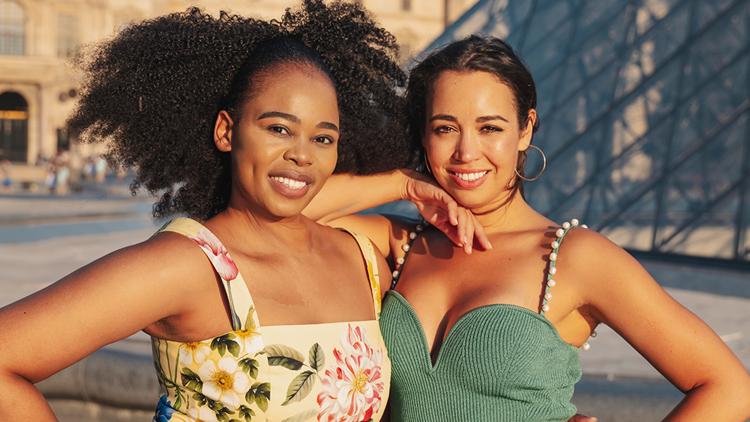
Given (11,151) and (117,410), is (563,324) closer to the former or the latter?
(117,410)

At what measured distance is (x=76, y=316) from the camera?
181cm

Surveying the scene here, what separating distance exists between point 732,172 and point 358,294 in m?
9.42

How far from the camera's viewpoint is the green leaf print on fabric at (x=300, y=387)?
1.98 m

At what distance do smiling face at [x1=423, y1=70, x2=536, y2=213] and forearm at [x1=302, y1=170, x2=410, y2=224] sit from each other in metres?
0.31

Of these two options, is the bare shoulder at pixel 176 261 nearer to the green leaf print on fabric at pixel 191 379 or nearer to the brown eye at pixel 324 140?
the green leaf print on fabric at pixel 191 379

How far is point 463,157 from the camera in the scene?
7.98ft

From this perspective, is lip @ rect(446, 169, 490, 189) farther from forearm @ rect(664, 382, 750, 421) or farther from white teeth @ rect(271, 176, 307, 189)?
forearm @ rect(664, 382, 750, 421)

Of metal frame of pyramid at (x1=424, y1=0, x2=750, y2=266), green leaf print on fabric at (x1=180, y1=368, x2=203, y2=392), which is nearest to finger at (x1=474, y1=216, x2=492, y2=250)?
green leaf print on fabric at (x1=180, y1=368, x2=203, y2=392)

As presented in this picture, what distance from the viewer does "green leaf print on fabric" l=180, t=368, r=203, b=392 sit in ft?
6.45

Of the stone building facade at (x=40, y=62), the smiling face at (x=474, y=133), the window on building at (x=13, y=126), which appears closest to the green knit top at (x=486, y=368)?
the smiling face at (x=474, y=133)

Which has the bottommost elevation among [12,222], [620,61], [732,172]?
[12,222]

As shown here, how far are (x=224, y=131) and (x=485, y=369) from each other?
0.77 m

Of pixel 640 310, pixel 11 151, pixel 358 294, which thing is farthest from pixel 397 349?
pixel 11 151

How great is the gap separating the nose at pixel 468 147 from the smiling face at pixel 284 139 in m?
0.39
